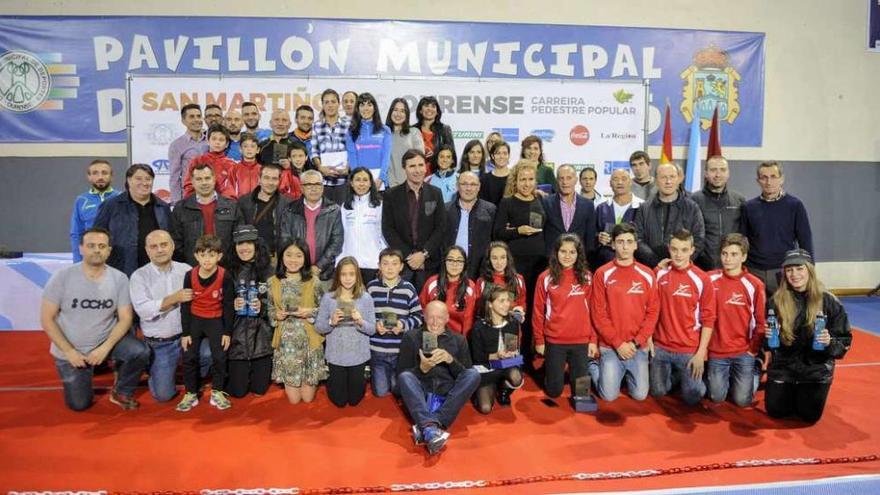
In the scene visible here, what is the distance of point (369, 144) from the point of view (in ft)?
19.7

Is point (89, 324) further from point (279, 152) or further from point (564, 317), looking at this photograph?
point (564, 317)

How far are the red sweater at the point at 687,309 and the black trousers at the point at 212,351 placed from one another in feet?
11.6

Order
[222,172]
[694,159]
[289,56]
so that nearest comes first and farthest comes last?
[222,172] < [289,56] < [694,159]

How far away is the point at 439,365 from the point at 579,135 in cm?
420

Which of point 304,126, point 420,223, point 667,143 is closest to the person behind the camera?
point 420,223

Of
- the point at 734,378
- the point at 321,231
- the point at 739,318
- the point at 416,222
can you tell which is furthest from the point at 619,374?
the point at 321,231

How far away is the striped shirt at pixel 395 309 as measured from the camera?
186 inches

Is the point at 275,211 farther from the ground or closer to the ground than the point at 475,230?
farther from the ground

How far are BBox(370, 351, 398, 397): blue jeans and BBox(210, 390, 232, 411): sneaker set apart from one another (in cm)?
113

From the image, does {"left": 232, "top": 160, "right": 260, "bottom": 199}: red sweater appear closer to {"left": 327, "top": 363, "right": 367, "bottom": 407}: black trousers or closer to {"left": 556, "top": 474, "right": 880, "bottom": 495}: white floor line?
{"left": 327, "top": 363, "right": 367, "bottom": 407}: black trousers

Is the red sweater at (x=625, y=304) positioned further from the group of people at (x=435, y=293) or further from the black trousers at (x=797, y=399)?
the black trousers at (x=797, y=399)

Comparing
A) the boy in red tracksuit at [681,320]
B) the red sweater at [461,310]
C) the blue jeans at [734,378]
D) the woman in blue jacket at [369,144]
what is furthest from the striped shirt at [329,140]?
the blue jeans at [734,378]

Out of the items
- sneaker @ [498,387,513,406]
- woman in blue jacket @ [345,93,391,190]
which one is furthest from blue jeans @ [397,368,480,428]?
woman in blue jacket @ [345,93,391,190]

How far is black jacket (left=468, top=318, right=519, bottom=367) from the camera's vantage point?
14.8 feet
